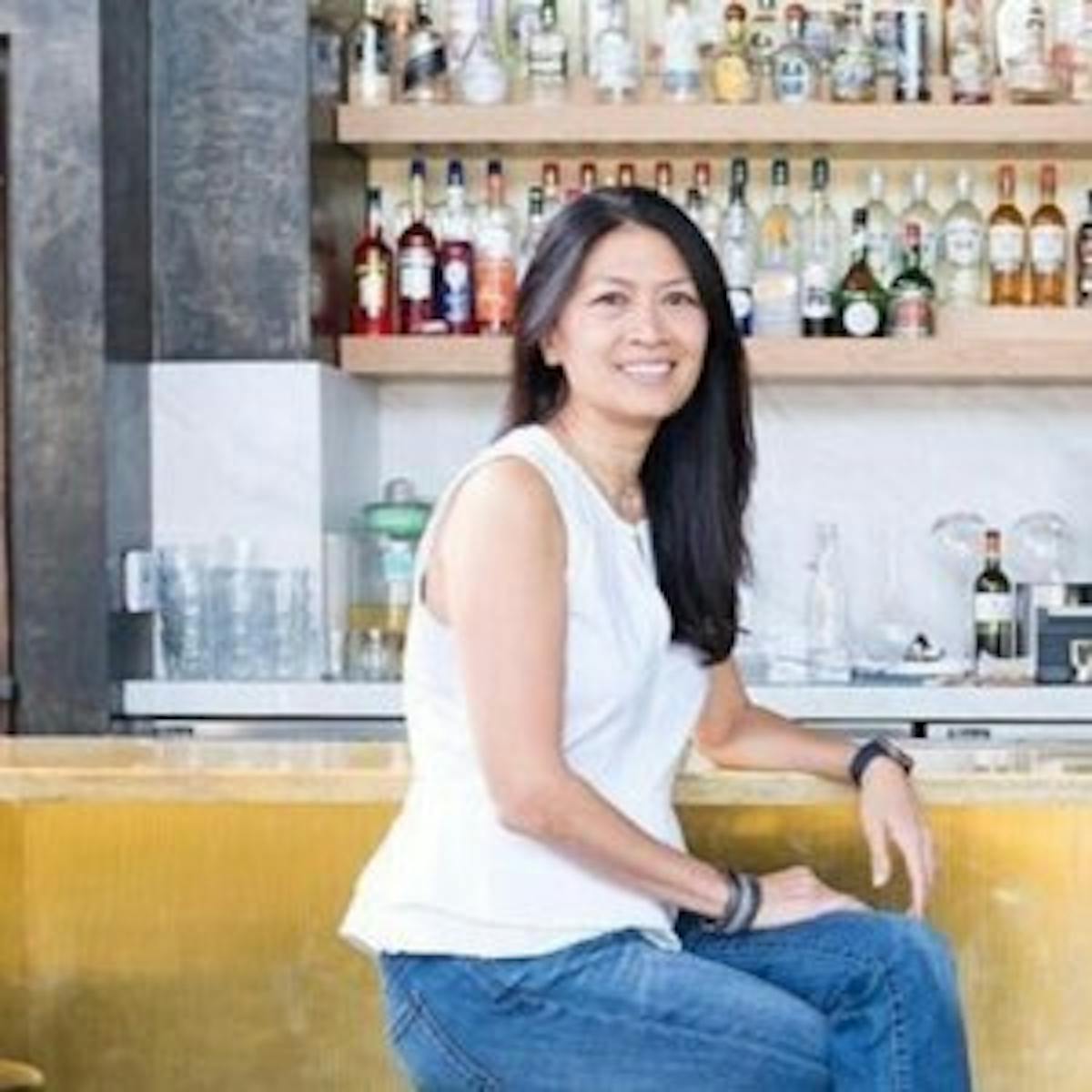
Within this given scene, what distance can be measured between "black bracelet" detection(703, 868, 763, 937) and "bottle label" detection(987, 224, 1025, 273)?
2.65 metres

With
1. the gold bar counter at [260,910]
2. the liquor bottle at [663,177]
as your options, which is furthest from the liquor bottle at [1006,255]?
the gold bar counter at [260,910]

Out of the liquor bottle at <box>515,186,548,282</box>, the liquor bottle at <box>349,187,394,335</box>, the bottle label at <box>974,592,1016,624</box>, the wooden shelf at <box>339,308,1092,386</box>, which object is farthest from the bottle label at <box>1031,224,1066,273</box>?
the liquor bottle at <box>349,187,394,335</box>

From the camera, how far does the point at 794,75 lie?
4016mm

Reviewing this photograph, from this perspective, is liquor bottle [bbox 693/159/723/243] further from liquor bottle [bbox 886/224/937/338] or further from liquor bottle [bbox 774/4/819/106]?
liquor bottle [bbox 886/224/937/338]

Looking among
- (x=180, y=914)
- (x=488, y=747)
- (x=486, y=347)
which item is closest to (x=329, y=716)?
(x=486, y=347)

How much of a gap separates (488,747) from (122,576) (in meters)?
2.40

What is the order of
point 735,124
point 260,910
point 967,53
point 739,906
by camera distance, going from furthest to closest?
point 967,53 → point 735,124 → point 260,910 → point 739,906

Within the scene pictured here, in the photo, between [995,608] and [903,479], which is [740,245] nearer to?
[903,479]

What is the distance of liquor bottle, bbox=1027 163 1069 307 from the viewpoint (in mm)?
4098

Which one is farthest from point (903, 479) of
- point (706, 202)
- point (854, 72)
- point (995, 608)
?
point (854, 72)

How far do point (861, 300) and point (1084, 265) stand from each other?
429 mm

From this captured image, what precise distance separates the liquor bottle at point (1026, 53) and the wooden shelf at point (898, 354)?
0.38m

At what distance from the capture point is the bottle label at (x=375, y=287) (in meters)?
4.14

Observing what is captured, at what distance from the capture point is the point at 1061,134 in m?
3.94
